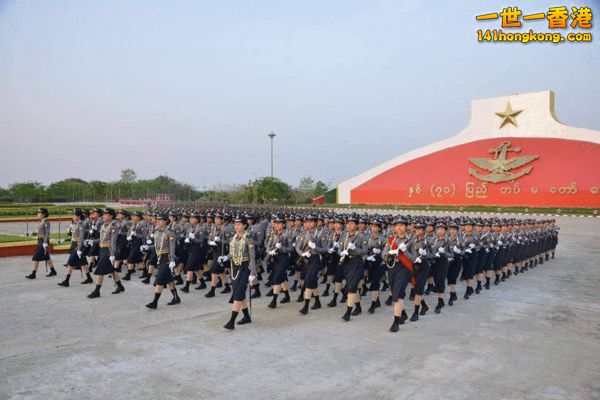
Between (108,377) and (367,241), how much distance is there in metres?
5.03

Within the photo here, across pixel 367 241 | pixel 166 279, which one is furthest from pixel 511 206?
pixel 166 279

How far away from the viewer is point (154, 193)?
61.3 m

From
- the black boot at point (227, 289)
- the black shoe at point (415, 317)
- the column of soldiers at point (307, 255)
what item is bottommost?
the black shoe at point (415, 317)

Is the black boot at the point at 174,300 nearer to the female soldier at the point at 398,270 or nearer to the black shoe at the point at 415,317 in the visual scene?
the female soldier at the point at 398,270

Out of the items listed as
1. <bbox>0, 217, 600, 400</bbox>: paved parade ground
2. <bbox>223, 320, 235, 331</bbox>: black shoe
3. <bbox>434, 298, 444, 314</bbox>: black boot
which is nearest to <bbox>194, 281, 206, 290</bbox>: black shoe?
<bbox>0, 217, 600, 400</bbox>: paved parade ground

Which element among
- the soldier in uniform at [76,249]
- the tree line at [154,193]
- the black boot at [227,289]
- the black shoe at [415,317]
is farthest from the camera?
the tree line at [154,193]

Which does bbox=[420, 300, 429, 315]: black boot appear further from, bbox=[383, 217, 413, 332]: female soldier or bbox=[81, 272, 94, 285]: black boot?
bbox=[81, 272, 94, 285]: black boot

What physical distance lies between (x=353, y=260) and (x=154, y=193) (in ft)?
190

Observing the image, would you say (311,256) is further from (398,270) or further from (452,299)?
(452,299)

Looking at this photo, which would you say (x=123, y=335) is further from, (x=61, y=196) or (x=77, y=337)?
(x=61, y=196)

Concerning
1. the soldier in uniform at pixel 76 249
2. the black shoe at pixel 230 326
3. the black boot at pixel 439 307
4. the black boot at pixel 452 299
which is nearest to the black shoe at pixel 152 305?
the black shoe at pixel 230 326

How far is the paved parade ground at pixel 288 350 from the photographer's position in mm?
4727

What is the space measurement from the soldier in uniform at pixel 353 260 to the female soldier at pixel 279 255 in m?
1.42

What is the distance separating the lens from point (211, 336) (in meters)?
6.51
